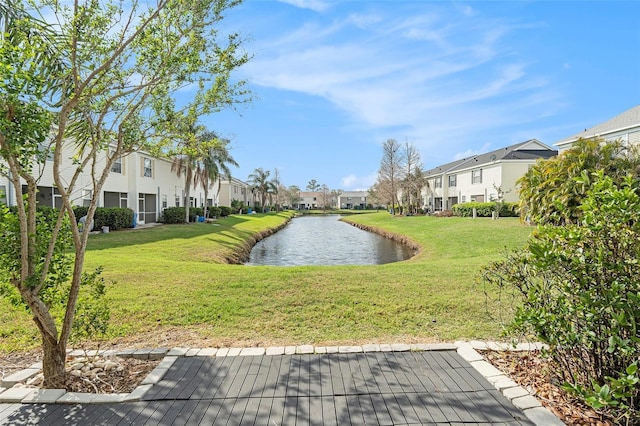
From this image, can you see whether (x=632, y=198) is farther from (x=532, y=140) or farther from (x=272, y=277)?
(x=532, y=140)

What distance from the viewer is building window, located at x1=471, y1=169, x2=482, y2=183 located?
1372 inches

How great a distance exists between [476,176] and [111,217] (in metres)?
32.5

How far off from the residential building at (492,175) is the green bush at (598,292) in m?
24.7

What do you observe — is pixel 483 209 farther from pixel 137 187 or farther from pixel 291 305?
pixel 291 305

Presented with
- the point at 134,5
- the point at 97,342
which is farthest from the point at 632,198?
the point at 97,342

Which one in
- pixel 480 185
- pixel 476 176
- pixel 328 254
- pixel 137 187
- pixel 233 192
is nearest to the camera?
pixel 328 254

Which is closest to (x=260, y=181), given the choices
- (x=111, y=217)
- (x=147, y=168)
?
(x=147, y=168)

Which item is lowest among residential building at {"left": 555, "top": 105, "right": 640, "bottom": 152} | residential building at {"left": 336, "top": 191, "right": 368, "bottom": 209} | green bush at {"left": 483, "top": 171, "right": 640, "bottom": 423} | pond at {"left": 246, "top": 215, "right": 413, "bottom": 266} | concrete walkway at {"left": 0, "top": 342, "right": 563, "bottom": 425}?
pond at {"left": 246, "top": 215, "right": 413, "bottom": 266}

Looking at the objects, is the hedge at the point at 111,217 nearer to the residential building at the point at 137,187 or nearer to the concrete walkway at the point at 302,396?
the residential building at the point at 137,187

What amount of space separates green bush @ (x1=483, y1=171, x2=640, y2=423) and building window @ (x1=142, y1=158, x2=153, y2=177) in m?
26.1

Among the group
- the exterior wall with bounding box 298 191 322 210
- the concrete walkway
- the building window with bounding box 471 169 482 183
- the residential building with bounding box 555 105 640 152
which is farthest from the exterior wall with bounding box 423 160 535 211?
the exterior wall with bounding box 298 191 322 210

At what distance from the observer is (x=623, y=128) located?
18188 millimetres

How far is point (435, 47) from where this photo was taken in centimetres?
886

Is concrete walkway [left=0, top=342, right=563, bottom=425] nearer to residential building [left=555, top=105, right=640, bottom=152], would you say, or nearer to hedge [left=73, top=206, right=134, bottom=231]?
hedge [left=73, top=206, right=134, bottom=231]
